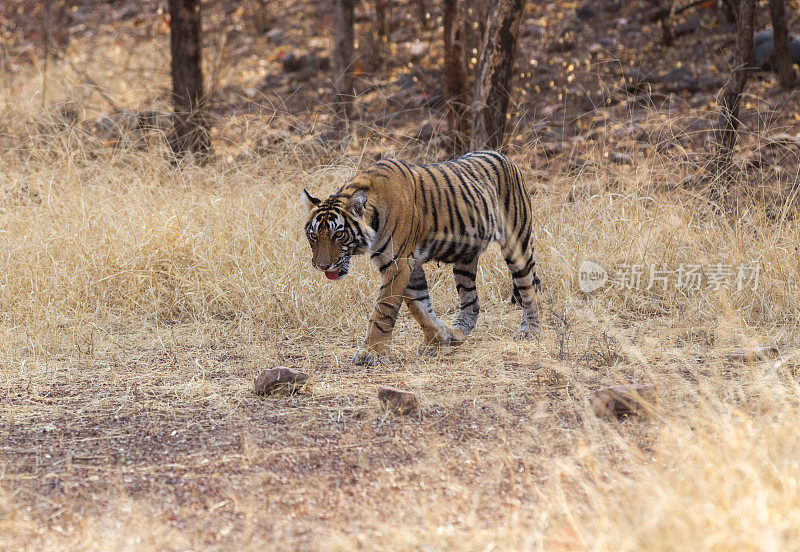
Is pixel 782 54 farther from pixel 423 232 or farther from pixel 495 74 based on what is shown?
pixel 423 232

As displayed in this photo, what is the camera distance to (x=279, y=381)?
396 centimetres

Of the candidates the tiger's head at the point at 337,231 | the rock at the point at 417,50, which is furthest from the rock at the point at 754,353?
the rock at the point at 417,50

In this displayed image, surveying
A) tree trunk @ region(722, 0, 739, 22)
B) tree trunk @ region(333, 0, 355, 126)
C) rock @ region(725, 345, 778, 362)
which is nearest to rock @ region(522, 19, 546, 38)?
tree trunk @ region(722, 0, 739, 22)

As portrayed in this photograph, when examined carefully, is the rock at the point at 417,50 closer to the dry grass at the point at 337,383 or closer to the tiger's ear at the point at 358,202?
the dry grass at the point at 337,383

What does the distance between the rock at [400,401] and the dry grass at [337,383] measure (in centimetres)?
7

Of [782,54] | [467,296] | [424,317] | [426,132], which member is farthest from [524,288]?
[782,54]

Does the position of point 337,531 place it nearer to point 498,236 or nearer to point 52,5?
point 498,236

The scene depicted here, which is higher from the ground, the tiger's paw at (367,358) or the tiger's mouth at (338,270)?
the tiger's mouth at (338,270)

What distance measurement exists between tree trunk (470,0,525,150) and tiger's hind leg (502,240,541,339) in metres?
2.50

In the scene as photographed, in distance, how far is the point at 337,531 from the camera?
2598 mm

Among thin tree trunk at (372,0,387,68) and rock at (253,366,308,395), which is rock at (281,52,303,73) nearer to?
thin tree trunk at (372,0,387,68)

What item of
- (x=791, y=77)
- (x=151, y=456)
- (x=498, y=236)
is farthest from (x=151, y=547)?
(x=791, y=77)

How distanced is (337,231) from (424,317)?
2.56 feet

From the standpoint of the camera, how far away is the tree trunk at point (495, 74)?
7445 millimetres
